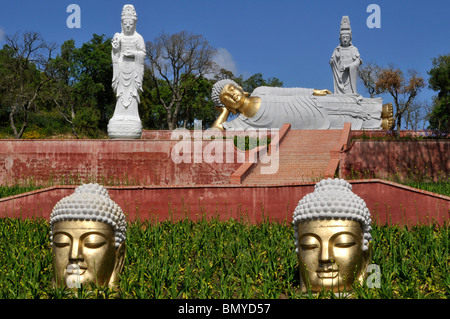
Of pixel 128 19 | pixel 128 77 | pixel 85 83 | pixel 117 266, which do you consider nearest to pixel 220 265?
pixel 117 266

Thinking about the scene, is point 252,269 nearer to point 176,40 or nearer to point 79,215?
point 79,215

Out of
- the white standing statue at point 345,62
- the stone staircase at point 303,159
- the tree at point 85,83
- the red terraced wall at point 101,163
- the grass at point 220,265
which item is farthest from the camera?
the tree at point 85,83

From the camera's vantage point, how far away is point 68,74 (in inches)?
1271

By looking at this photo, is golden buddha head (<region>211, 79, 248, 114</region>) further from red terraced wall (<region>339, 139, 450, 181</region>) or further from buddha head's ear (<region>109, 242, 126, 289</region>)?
buddha head's ear (<region>109, 242, 126, 289</region>)

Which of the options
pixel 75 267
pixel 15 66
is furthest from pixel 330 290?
pixel 15 66

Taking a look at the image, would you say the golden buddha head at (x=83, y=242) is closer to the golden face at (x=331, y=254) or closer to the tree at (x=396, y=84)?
the golden face at (x=331, y=254)

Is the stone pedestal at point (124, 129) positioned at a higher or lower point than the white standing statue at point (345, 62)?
lower

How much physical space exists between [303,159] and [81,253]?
881cm

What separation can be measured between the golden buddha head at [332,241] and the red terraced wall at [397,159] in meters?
7.37

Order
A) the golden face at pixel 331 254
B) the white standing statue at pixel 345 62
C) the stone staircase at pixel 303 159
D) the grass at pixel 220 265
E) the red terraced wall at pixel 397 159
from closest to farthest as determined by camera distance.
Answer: the golden face at pixel 331 254 → the grass at pixel 220 265 → the stone staircase at pixel 303 159 → the red terraced wall at pixel 397 159 → the white standing statue at pixel 345 62

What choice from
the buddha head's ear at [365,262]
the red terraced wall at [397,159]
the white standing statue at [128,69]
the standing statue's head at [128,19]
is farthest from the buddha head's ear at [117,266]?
the standing statue's head at [128,19]

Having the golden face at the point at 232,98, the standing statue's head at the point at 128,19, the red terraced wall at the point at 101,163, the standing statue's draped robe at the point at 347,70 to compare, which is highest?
the standing statue's head at the point at 128,19

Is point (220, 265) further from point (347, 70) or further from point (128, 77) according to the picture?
point (347, 70)

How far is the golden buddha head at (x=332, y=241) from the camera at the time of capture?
13.3 feet
